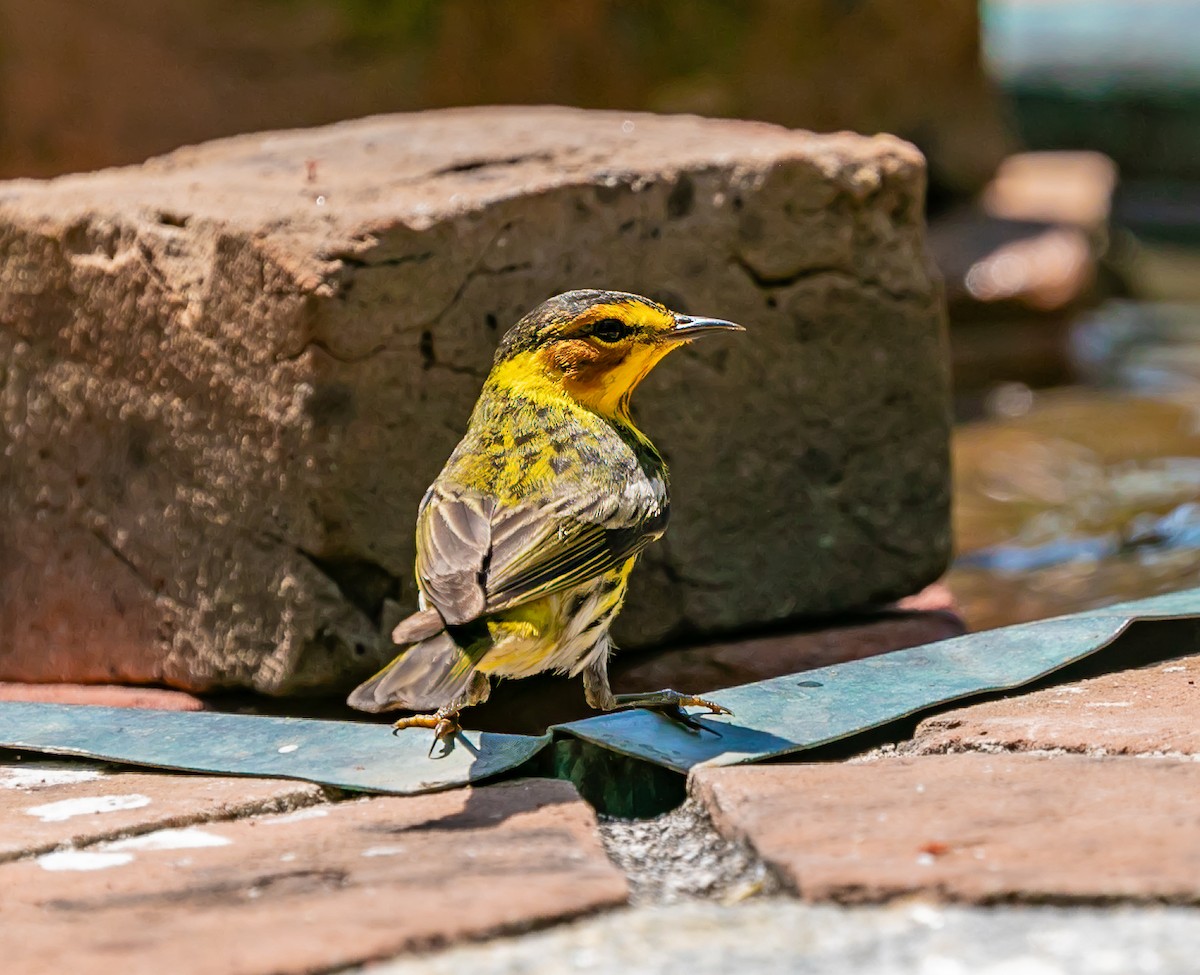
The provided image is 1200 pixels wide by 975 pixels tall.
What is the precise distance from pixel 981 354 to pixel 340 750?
7.51m

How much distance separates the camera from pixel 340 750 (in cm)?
304

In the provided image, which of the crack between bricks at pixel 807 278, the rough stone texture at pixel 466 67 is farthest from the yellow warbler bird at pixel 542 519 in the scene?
the rough stone texture at pixel 466 67

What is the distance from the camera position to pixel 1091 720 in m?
2.97

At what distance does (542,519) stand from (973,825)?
117cm

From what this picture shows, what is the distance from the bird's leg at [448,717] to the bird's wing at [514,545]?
16cm

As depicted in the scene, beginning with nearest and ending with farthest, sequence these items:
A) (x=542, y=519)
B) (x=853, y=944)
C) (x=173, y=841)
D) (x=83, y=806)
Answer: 1. (x=853, y=944)
2. (x=173, y=841)
3. (x=83, y=806)
4. (x=542, y=519)

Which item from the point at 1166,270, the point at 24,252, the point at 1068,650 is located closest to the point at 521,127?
the point at 24,252

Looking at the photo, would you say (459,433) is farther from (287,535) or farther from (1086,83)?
(1086,83)

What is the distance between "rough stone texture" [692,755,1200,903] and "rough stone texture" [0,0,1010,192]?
815 centimetres

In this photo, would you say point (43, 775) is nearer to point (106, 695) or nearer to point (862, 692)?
point (106, 695)

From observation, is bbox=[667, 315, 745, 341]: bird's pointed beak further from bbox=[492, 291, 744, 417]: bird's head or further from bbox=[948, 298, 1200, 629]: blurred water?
bbox=[948, 298, 1200, 629]: blurred water

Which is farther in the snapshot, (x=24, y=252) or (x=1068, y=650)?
(x=24, y=252)

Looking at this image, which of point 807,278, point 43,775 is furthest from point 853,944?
A: point 807,278

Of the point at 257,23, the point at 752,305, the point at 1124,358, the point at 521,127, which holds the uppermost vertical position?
the point at 257,23
